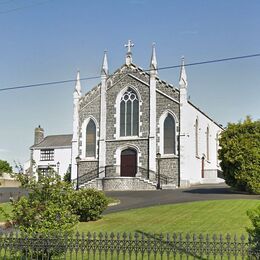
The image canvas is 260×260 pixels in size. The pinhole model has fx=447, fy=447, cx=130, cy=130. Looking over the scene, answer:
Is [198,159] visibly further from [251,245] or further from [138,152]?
[251,245]

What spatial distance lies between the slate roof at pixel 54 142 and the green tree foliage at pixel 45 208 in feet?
167

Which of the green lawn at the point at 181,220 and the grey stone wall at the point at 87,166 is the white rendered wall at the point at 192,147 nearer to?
the grey stone wall at the point at 87,166

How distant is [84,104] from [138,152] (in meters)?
8.38

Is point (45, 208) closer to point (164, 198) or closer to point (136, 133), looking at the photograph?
point (164, 198)

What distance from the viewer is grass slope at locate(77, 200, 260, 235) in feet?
55.7

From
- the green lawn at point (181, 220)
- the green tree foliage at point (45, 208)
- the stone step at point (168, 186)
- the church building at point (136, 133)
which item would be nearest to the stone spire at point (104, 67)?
the church building at point (136, 133)

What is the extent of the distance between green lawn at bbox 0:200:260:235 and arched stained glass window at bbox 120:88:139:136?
72.6ft

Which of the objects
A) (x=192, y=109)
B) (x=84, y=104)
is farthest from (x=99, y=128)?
(x=192, y=109)

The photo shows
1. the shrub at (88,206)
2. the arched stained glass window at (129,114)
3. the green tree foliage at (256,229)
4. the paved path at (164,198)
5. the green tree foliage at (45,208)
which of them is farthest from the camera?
the arched stained glass window at (129,114)

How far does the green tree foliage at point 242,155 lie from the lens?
32188mm

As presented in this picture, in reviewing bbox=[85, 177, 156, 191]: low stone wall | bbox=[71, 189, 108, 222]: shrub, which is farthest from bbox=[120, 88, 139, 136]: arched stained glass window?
bbox=[71, 189, 108, 222]: shrub

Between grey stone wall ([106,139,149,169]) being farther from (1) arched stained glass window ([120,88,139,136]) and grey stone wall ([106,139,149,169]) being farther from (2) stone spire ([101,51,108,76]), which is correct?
(2) stone spire ([101,51,108,76])

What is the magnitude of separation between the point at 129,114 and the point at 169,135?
5037mm

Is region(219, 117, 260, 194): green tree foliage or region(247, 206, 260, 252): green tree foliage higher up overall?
region(219, 117, 260, 194): green tree foliage
